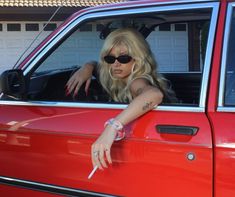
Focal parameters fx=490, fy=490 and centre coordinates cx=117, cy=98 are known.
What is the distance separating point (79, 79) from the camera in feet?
11.1

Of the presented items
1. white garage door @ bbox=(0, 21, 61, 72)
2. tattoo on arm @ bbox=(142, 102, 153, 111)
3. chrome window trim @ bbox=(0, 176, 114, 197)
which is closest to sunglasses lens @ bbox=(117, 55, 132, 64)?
tattoo on arm @ bbox=(142, 102, 153, 111)

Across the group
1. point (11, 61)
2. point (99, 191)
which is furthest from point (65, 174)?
point (11, 61)

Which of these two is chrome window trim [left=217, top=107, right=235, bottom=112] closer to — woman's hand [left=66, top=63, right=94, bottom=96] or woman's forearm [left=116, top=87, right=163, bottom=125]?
woman's forearm [left=116, top=87, right=163, bottom=125]

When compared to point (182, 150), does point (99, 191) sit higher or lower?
lower

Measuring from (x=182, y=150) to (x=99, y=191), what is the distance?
→ 55cm

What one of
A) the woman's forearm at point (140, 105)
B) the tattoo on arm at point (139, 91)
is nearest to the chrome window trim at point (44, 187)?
the woman's forearm at point (140, 105)

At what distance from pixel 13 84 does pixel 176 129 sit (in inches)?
45.0

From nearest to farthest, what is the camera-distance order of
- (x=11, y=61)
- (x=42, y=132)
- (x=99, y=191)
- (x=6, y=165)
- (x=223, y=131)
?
(x=223, y=131)
(x=99, y=191)
(x=42, y=132)
(x=6, y=165)
(x=11, y=61)

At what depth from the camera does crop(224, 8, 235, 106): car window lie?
2.43 metres

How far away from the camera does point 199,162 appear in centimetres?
232

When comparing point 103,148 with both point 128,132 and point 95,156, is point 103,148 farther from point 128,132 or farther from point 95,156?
point 128,132

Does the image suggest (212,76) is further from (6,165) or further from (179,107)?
(6,165)

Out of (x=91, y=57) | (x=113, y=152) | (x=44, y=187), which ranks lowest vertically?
(x=44, y=187)

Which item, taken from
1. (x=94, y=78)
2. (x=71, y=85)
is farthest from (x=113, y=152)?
(x=94, y=78)
